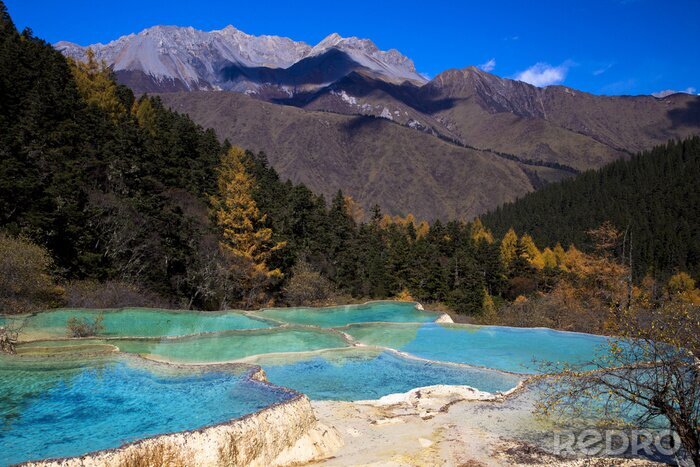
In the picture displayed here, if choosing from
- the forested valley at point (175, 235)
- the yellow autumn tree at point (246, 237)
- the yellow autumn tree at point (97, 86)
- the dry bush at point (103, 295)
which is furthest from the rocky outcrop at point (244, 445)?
the yellow autumn tree at point (97, 86)

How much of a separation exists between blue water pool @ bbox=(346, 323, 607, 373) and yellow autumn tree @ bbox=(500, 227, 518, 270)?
149 ft

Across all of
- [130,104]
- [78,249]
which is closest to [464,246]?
[130,104]

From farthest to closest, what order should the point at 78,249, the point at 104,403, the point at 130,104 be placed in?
the point at 130,104 → the point at 78,249 → the point at 104,403

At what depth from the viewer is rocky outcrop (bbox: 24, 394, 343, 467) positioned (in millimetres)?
7156

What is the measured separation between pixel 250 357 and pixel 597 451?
11.1 m

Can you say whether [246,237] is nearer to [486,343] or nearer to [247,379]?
[486,343]

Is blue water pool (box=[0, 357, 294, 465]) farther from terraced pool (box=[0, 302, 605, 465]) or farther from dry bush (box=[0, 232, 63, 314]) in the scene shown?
dry bush (box=[0, 232, 63, 314])

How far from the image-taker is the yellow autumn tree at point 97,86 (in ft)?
132

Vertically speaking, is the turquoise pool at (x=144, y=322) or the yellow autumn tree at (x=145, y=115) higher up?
the yellow autumn tree at (x=145, y=115)

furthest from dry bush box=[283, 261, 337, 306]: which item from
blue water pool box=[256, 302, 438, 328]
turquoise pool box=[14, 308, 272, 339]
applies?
turquoise pool box=[14, 308, 272, 339]

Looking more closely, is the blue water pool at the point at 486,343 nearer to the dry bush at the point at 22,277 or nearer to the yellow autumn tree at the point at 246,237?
the dry bush at the point at 22,277

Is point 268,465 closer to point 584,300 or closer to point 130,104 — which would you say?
point 584,300

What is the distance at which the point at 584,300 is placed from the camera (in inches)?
1465

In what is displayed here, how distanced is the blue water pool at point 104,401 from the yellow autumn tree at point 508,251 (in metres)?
58.3
